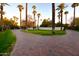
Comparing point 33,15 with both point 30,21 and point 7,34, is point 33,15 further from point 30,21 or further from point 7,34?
Result: point 7,34

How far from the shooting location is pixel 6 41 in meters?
4.41

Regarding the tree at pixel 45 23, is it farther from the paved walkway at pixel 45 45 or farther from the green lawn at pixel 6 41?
the green lawn at pixel 6 41

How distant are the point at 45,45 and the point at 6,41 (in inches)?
18.4

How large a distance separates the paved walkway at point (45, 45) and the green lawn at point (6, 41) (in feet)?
0.17

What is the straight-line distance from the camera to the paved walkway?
4371 mm

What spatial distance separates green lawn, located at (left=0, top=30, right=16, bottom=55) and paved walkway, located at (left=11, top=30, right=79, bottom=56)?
0.05 metres

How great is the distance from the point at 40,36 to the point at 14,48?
0.36 m

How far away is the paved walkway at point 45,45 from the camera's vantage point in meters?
4.37

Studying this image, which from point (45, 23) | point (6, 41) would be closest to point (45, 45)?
point (45, 23)

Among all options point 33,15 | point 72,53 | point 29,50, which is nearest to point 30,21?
point 33,15

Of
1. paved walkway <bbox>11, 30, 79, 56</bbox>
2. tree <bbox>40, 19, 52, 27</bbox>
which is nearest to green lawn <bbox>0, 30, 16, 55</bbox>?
paved walkway <bbox>11, 30, 79, 56</bbox>

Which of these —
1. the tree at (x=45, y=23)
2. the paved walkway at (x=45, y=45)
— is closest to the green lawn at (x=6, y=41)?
the paved walkway at (x=45, y=45)

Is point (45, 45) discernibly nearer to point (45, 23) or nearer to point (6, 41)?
point (45, 23)

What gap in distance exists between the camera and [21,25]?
4492 mm
